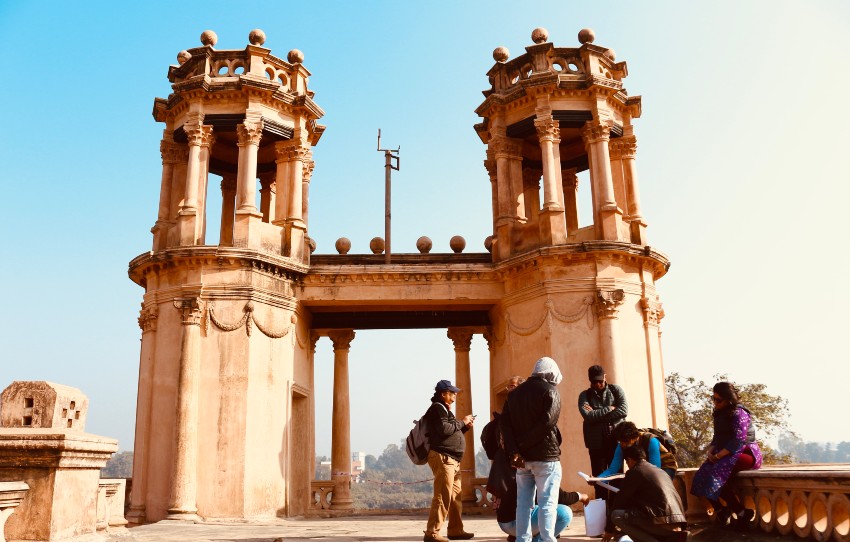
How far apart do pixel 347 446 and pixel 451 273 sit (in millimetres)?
7153

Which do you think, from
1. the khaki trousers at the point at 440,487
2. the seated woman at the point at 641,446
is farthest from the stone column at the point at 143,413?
the seated woman at the point at 641,446

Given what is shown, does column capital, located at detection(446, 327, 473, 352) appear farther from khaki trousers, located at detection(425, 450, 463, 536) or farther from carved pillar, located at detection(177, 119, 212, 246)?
khaki trousers, located at detection(425, 450, 463, 536)

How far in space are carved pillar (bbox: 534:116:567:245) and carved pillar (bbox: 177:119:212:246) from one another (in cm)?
942

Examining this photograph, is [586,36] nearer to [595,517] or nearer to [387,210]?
[387,210]

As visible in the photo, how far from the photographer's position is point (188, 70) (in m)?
21.6

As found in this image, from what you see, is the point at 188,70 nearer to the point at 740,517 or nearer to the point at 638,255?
the point at 638,255

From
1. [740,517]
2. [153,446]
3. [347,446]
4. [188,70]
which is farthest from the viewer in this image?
[347,446]

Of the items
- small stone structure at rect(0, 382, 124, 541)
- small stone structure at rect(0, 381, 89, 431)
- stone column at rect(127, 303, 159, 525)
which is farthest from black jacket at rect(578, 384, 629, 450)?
stone column at rect(127, 303, 159, 525)

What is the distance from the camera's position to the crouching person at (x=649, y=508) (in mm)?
6664

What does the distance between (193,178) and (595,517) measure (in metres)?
15.7

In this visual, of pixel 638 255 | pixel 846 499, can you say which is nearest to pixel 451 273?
pixel 638 255

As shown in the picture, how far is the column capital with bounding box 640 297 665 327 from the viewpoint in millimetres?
19469

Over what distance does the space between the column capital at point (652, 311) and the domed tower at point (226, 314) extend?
9290mm

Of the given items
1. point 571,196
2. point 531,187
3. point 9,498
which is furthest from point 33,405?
point 571,196
